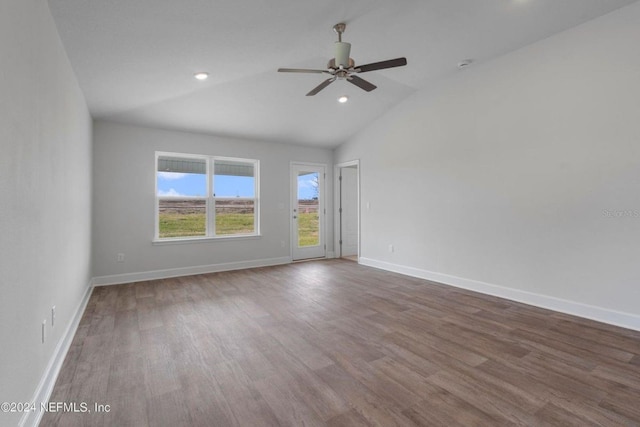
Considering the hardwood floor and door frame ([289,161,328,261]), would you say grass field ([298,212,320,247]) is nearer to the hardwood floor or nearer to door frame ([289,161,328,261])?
door frame ([289,161,328,261])

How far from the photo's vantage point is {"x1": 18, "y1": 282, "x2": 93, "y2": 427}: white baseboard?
1578 millimetres

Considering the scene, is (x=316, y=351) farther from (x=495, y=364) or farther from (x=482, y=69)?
(x=482, y=69)

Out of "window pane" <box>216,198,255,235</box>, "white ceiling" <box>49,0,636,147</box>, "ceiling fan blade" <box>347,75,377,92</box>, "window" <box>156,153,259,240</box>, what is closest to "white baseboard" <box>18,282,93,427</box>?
"window" <box>156,153,259,240</box>

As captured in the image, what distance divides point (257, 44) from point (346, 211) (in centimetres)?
450

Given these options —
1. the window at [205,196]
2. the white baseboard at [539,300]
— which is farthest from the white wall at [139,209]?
the white baseboard at [539,300]

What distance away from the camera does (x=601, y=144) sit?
3.07 metres

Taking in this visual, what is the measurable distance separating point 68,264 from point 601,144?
534 centimetres

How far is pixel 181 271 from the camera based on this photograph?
16.9 ft

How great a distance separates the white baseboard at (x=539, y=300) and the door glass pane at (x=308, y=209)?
2.27 metres

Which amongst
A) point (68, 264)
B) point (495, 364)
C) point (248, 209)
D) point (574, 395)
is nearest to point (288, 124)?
A: point (248, 209)

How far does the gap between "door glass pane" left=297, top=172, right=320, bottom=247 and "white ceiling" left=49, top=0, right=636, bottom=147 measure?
2.07 m

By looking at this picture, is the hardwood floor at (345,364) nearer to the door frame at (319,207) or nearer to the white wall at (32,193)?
the white wall at (32,193)

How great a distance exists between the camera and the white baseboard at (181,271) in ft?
15.0

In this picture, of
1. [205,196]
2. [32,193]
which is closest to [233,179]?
[205,196]
